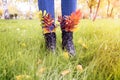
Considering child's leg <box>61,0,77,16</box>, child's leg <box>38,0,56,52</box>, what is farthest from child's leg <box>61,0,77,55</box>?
child's leg <box>38,0,56,52</box>

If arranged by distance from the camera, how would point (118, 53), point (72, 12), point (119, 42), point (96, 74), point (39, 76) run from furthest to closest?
point (72, 12), point (119, 42), point (118, 53), point (96, 74), point (39, 76)

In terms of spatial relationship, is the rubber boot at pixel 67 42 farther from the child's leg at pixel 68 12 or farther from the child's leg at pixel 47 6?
the child's leg at pixel 47 6

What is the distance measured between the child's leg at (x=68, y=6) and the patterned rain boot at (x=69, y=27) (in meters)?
0.05

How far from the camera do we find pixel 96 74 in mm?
1850

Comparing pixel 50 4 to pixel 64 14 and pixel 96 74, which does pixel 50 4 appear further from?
pixel 96 74

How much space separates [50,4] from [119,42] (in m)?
0.65

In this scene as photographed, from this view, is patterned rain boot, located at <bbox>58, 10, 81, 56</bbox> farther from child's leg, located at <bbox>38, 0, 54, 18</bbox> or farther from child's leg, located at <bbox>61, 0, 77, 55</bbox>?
child's leg, located at <bbox>38, 0, 54, 18</bbox>

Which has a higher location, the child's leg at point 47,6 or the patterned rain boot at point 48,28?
the child's leg at point 47,6

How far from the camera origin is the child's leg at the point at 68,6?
254 centimetres

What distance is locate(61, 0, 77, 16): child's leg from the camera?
8.32ft

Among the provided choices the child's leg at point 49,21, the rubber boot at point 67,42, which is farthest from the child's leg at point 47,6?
the rubber boot at point 67,42

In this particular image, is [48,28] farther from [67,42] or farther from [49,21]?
[67,42]

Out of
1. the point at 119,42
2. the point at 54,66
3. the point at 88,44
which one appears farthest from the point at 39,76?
the point at 88,44

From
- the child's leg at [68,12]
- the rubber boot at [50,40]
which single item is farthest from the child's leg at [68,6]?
the rubber boot at [50,40]
